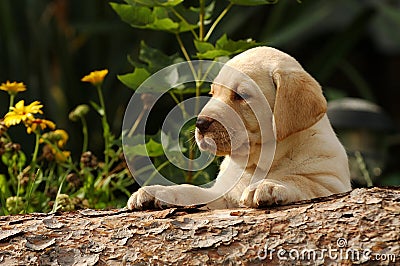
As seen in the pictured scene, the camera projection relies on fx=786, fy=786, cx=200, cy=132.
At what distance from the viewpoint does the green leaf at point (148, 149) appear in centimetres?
241

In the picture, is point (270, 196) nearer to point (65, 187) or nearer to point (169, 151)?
point (169, 151)

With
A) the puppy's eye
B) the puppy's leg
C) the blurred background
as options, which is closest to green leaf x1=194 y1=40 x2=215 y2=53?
the puppy's eye

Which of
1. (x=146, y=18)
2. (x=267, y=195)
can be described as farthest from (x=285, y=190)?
(x=146, y=18)

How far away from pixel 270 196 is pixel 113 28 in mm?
3389

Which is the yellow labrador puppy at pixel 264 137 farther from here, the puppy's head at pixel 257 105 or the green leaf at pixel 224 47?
the green leaf at pixel 224 47

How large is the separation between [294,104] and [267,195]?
26 centimetres

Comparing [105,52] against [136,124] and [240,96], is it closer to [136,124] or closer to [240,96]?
[136,124]

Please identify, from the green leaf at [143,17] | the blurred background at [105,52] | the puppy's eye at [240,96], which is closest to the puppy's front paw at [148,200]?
the puppy's eye at [240,96]

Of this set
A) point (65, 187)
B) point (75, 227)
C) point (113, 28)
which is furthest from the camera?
point (113, 28)

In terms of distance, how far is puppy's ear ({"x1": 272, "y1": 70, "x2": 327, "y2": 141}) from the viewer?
6.32 feet

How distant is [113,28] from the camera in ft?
16.5

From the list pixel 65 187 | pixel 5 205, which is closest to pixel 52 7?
pixel 65 187

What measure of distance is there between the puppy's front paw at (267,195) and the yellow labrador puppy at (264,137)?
0.12 feet

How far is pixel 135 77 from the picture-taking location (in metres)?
2.50
